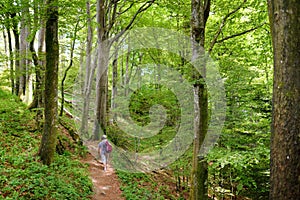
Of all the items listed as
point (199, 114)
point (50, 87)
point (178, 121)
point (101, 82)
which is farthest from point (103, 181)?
point (101, 82)

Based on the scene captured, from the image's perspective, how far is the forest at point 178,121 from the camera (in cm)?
248

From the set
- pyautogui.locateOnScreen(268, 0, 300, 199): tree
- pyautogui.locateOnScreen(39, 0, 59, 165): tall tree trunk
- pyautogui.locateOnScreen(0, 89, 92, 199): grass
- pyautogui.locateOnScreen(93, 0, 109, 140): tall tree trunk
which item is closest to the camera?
→ pyautogui.locateOnScreen(268, 0, 300, 199): tree

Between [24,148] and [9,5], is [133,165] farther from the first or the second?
[9,5]

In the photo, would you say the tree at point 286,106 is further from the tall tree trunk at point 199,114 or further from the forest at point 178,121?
the tall tree trunk at point 199,114

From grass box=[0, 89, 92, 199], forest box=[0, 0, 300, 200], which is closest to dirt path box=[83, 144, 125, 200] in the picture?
forest box=[0, 0, 300, 200]

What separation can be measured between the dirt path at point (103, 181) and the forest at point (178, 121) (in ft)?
0.16

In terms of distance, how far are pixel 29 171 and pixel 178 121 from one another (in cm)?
566

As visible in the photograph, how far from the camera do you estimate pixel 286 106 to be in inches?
94.4

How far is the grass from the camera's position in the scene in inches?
214

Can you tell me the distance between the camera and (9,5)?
23.4 feet

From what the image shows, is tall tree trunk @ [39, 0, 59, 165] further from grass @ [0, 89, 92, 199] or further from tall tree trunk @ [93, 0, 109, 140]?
tall tree trunk @ [93, 0, 109, 140]

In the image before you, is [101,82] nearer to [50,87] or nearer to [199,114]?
[50,87]

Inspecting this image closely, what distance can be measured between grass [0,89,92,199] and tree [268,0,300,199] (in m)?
5.11

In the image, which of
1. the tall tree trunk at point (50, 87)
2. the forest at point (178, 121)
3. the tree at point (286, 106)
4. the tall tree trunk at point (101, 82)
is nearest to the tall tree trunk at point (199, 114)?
the forest at point (178, 121)
